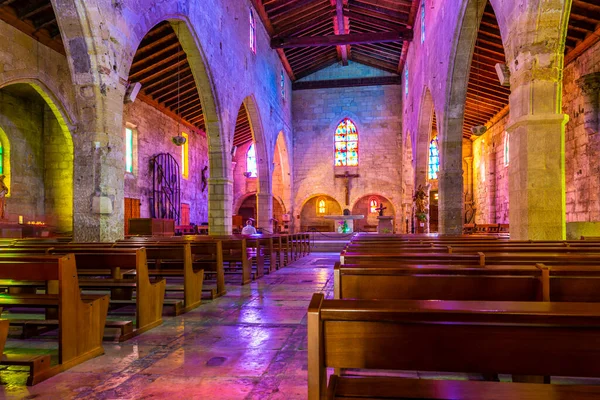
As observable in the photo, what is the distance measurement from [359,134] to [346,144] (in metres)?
0.84

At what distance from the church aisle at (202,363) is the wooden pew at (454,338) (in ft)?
4.30

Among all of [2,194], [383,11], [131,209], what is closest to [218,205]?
[131,209]

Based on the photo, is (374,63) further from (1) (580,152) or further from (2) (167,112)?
(1) (580,152)

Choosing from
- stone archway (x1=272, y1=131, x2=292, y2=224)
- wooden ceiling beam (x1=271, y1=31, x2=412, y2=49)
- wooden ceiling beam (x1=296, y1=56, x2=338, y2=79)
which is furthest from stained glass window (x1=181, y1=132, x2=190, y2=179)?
wooden ceiling beam (x1=296, y1=56, x2=338, y2=79)

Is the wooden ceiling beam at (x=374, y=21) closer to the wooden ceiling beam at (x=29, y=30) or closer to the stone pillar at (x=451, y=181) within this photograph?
the stone pillar at (x=451, y=181)

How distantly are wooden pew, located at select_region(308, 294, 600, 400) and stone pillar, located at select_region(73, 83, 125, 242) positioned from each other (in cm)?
571

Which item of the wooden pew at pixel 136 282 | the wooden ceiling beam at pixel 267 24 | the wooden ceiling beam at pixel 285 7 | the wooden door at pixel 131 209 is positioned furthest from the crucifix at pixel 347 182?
the wooden pew at pixel 136 282

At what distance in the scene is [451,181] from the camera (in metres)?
9.68

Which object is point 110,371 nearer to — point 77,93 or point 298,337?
point 298,337

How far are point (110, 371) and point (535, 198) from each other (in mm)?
4984

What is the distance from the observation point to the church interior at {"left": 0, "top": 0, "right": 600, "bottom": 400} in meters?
1.06

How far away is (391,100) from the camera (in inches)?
853

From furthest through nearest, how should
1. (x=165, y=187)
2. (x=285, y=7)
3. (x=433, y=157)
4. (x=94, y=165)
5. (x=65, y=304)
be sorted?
(x=433, y=157)
(x=285, y=7)
(x=165, y=187)
(x=94, y=165)
(x=65, y=304)

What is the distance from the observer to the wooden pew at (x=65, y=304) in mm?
2621
